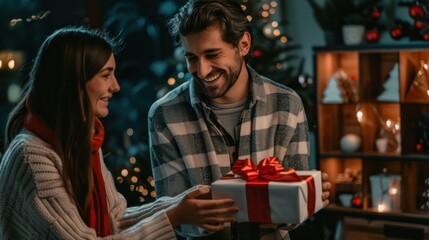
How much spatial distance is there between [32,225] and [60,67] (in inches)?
17.1

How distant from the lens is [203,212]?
7.23 ft

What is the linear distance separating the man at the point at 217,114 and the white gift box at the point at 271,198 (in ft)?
1.31

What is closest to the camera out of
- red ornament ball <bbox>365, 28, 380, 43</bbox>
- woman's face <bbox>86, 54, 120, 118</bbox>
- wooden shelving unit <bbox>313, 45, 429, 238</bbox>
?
woman's face <bbox>86, 54, 120, 118</bbox>

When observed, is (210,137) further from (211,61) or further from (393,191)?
(393,191)

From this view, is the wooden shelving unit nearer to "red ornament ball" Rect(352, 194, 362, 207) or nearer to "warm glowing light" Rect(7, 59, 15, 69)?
"red ornament ball" Rect(352, 194, 362, 207)

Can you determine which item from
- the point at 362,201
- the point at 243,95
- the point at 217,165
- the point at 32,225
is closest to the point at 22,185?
the point at 32,225

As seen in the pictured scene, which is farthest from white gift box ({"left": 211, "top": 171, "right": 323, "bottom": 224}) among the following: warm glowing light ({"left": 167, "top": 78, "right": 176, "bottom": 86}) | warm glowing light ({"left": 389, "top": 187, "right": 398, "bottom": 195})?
warm glowing light ({"left": 389, "top": 187, "right": 398, "bottom": 195})

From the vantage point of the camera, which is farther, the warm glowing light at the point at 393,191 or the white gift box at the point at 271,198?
the warm glowing light at the point at 393,191

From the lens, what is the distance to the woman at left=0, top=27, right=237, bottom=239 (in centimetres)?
212

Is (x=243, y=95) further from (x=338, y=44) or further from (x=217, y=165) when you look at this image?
(x=338, y=44)

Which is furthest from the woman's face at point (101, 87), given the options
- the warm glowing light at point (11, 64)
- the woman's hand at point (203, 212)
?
the warm glowing light at point (11, 64)

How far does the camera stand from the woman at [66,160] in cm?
212

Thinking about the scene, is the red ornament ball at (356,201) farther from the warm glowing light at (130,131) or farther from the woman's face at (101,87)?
the woman's face at (101,87)

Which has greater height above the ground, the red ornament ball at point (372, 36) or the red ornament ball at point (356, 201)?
the red ornament ball at point (372, 36)
